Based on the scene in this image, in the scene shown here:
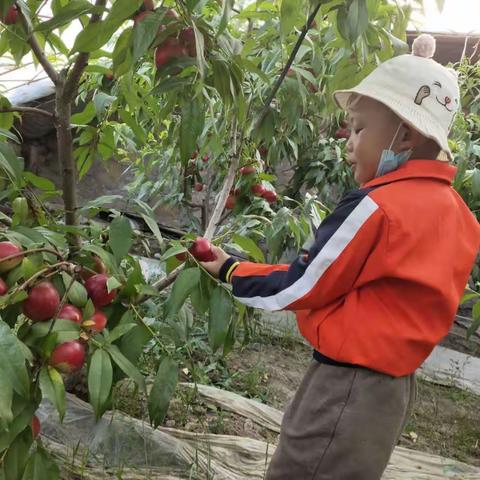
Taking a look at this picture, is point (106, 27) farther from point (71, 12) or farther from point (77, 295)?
point (77, 295)

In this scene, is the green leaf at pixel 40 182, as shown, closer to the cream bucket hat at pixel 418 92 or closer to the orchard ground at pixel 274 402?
the cream bucket hat at pixel 418 92

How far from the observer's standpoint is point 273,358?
2.86 meters

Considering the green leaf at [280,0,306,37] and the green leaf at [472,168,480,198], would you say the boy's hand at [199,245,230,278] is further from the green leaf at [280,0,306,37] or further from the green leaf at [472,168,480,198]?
the green leaf at [472,168,480,198]

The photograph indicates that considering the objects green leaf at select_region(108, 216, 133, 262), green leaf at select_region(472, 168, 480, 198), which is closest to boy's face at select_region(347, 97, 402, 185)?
green leaf at select_region(108, 216, 133, 262)

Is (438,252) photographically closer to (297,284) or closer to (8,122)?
(297,284)

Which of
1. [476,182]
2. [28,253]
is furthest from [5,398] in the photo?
[476,182]

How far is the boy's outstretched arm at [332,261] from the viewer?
953 millimetres

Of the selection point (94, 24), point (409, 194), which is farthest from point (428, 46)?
point (94, 24)

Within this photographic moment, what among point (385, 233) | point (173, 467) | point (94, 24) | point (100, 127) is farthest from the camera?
point (173, 467)

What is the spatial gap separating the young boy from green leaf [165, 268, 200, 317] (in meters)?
0.10

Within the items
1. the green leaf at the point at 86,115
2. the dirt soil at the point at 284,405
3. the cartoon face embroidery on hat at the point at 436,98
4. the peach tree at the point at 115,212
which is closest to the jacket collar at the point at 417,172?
the cartoon face embroidery on hat at the point at 436,98

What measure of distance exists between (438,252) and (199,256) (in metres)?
0.45

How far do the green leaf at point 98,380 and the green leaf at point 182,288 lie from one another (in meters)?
0.22

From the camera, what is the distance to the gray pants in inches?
40.3
